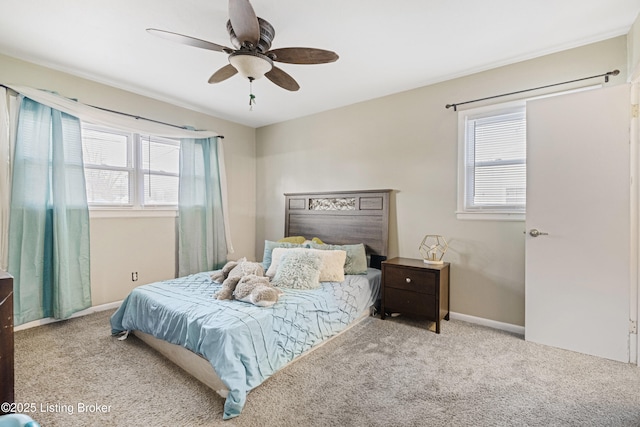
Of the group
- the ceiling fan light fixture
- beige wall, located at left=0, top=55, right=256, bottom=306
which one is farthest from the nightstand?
beige wall, located at left=0, top=55, right=256, bottom=306

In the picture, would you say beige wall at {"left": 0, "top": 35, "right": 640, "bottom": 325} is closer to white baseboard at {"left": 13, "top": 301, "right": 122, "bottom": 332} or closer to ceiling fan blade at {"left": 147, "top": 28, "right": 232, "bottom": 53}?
white baseboard at {"left": 13, "top": 301, "right": 122, "bottom": 332}

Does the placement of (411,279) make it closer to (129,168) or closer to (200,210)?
(200,210)

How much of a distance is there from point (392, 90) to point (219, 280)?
2.82 m

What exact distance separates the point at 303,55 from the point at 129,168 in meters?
2.68

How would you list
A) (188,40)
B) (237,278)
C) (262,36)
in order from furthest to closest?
(237,278) < (262,36) < (188,40)

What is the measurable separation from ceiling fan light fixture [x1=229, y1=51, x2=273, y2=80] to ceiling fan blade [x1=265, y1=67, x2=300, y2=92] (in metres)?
0.23

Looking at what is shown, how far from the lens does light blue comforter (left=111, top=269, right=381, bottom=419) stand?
1.82 m

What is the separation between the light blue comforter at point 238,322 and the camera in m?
1.82

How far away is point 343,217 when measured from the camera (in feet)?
12.9

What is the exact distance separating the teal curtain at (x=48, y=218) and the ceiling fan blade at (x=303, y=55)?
245cm

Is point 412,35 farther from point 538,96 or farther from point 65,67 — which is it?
point 65,67

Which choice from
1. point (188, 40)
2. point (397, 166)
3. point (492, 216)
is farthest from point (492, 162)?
point (188, 40)

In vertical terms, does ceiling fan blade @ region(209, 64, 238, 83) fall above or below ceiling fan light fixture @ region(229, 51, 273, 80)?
above

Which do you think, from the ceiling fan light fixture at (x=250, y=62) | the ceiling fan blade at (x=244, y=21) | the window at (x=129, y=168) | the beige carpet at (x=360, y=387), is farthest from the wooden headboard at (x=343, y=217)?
the ceiling fan blade at (x=244, y=21)
